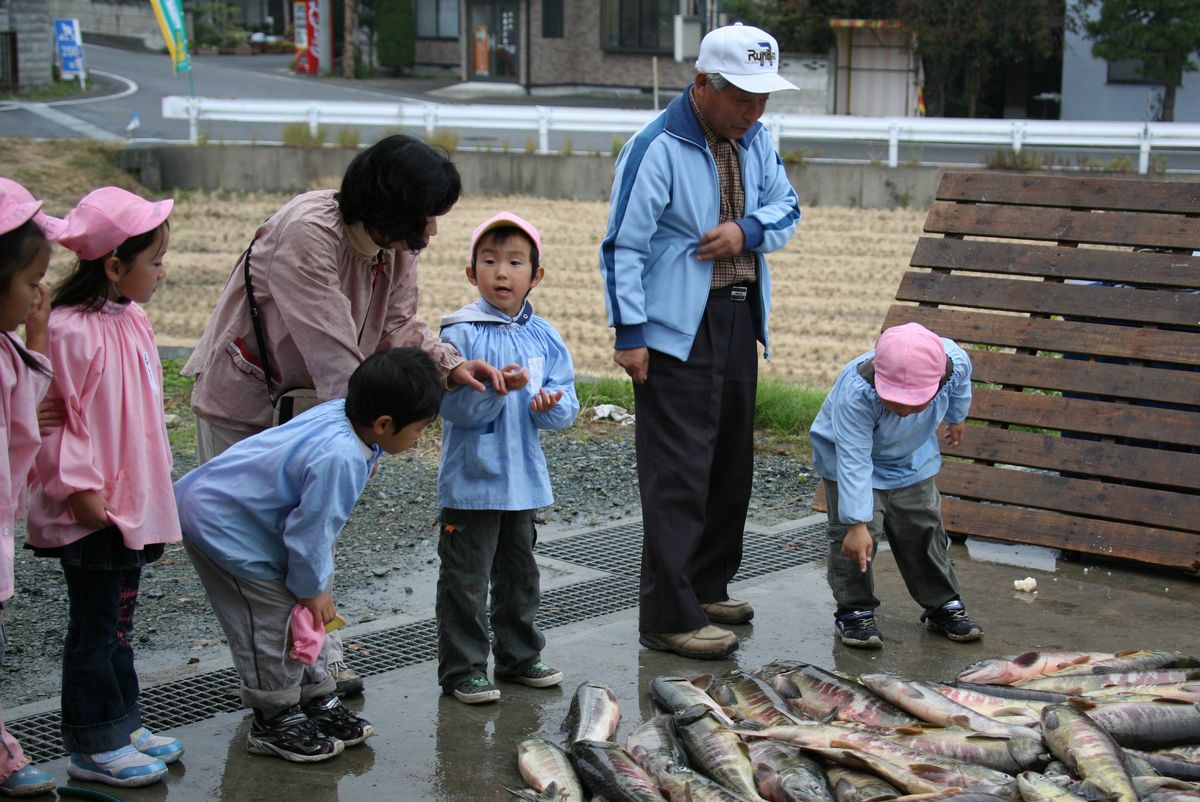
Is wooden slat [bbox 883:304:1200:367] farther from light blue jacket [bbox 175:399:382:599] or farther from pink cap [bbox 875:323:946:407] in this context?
light blue jacket [bbox 175:399:382:599]

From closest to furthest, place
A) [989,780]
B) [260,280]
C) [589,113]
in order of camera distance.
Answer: [989,780] → [260,280] → [589,113]

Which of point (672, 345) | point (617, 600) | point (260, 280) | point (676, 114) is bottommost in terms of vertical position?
point (617, 600)

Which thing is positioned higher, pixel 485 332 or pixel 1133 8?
pixel 1133 8

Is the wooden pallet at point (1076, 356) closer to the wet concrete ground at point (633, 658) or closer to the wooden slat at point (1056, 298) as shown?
the wooden slat at point (1056, 298)

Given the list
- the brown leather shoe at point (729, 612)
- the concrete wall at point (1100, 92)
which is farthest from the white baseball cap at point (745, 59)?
the concrete wall at point (1100, 92)

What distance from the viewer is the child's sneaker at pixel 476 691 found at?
15.8ft

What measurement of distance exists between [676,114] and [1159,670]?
2676 millimetres

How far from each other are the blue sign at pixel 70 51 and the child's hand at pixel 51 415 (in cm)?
3609

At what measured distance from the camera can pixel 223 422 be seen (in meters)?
4.66

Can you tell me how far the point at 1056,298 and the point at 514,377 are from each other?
3669 mm

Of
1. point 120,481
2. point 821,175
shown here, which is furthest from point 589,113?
point 120,481

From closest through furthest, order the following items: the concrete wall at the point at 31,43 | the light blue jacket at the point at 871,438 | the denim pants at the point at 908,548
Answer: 1. the light blue jacket at the point at 871,438
2. the denim pants at the point at 908,548
3. the concrete wall at the point at 31,43

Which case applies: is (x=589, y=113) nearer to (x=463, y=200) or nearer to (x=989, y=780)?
(x=463, y=200)

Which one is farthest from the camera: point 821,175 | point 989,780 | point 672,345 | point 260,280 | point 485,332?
point 821,175
